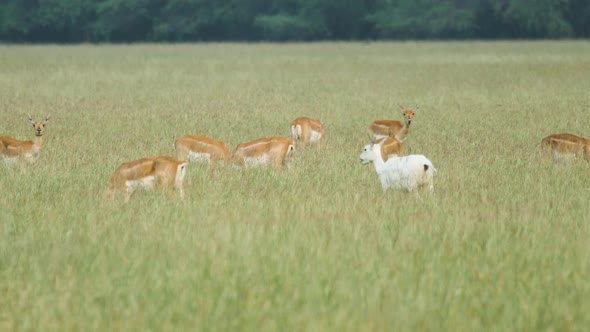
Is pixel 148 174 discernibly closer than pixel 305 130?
Yes

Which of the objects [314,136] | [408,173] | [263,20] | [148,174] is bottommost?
[263,20]

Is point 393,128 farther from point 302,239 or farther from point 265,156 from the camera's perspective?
point 302,239

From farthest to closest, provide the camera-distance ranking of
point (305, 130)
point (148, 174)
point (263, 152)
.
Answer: point (305, 130) < point (263, 152) < point (148, 174)

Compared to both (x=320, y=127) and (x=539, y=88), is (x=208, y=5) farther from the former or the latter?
(x=320, y=127)

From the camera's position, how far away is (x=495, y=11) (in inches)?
2606

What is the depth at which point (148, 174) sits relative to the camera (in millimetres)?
8570

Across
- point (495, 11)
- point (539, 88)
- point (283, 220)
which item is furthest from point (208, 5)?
point (283, 220)

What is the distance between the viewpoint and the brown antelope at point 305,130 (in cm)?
1311

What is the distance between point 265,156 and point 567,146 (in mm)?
3649

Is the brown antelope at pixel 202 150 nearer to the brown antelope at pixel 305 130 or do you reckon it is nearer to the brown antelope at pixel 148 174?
the brown antelope at pixel 148 174

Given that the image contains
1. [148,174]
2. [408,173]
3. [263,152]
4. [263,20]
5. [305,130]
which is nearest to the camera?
[148,174]

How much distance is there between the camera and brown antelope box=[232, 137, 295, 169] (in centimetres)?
1066

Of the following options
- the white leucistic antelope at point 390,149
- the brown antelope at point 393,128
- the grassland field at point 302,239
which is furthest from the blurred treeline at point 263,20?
the white leucistic antelope at point 390,149

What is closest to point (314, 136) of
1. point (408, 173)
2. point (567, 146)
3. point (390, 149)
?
point (390, 149)
